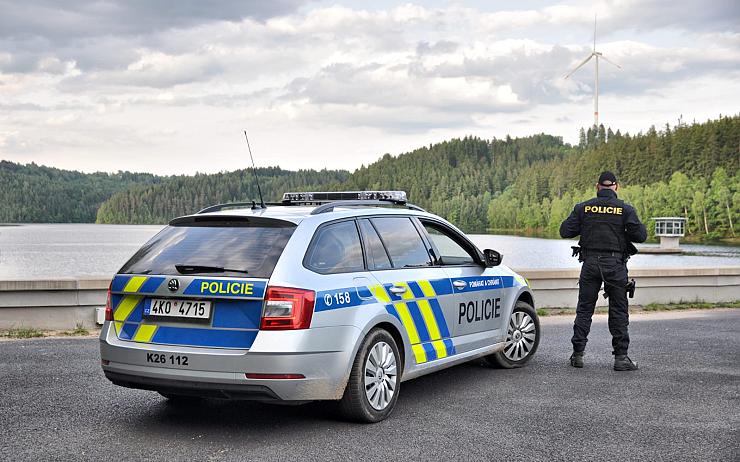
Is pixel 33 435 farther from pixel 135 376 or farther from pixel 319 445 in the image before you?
pixel 319 445

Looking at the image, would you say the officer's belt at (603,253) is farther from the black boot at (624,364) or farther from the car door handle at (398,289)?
the car door handle at (398,289)

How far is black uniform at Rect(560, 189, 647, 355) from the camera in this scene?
345 inches

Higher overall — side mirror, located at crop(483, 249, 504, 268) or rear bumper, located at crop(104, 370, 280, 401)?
side mirror, located at crop(483, 249, 504, 268)

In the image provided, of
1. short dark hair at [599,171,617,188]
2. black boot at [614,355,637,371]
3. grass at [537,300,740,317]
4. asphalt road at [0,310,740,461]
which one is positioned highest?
short dark hair at [599,171,617,188]

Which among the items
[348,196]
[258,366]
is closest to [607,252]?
[348,196]

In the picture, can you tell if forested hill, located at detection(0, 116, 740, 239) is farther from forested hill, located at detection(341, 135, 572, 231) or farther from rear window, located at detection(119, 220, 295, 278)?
rear window, located at detection(119, 220, 295, 278)

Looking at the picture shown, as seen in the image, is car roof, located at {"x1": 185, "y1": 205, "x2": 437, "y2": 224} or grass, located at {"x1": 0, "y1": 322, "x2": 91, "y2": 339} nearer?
car roof, located at {"x1": 185, "y1": 205, "x2": 437, "y2": 224}

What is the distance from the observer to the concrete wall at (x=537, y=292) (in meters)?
11.7

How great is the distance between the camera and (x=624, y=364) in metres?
8.63

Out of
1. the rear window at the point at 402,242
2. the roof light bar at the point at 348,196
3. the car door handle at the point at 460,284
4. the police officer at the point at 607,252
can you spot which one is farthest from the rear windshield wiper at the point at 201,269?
the police officer at the point at 607,252

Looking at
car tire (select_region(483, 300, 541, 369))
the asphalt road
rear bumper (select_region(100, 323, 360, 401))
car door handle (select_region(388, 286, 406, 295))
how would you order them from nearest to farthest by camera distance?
the asphalt road, rear bumper (select_region(100, 323, 360, 401)), car door handle (select_region(388, 286, 406, 295)), car tire (select_region(483, 300, 541, 369))

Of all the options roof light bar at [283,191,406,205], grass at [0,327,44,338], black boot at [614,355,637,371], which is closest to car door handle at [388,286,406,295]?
roof light bar at [283,191,406,205]

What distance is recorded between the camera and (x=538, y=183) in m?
170

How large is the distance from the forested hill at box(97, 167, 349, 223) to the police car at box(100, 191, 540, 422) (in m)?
123
